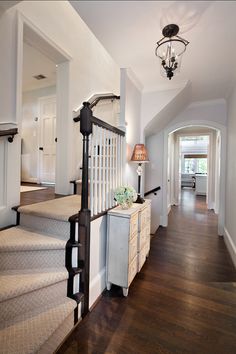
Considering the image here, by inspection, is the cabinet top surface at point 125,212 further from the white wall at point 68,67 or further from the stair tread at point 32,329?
the white wall at point 68,67

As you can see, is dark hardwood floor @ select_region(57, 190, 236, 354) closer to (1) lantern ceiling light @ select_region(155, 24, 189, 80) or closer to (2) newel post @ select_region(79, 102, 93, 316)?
(2) newel post @ select_region(79, 102, 93, 316)

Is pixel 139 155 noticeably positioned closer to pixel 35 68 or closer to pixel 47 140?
pixel 47 140

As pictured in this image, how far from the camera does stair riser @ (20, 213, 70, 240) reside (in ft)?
6.02

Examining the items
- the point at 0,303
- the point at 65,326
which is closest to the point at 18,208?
the point at 0,303

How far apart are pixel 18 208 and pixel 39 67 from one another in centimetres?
342

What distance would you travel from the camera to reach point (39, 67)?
406 cm

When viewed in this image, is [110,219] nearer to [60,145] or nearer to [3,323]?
[3,323]

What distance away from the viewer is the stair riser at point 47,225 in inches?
72.2

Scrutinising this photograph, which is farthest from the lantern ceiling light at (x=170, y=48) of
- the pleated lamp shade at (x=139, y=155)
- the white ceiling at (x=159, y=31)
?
the pleated lamp shade at (x=139, y=155)

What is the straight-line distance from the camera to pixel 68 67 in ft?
10.5

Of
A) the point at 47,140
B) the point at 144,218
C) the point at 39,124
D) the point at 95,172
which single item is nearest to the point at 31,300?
the point at 95,172

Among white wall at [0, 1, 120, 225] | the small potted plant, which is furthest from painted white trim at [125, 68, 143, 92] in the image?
the small potted plant

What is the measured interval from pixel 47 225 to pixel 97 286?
0.84 meters

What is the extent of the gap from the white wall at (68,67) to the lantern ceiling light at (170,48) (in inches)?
64.0
